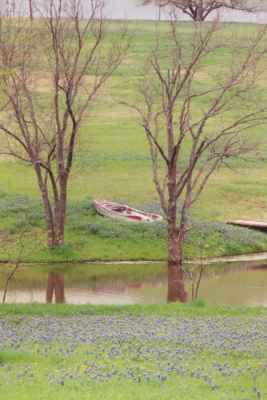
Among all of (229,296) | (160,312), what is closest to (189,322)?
(160,312)

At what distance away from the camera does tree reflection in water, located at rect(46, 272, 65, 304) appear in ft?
110

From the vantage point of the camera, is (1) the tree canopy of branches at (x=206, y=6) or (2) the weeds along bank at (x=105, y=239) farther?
(1) the tree canopy of branches at (x=206, y=6)

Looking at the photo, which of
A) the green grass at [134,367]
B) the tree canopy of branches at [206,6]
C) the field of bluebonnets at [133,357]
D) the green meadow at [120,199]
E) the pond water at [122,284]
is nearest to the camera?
the green grass at [134,367]

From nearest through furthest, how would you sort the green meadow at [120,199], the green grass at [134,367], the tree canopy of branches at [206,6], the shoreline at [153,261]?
the green grass at [134,367], the shoreline at [153,261], the green meadow at [120,199], the tree canopy of branches at [206,6]

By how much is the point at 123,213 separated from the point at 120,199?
462 centimetres

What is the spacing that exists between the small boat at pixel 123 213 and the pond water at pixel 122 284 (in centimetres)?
482

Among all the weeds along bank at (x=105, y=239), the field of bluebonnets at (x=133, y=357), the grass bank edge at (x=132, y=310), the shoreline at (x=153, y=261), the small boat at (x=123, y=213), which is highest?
the field of bluebonnets at (x=133, y=357)

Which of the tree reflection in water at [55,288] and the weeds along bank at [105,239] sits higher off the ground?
the weeds along bank at [105,239]

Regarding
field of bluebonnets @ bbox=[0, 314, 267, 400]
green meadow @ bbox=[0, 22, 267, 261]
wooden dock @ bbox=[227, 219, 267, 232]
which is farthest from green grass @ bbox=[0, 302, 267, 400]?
wooden dock @ bbox=[227, 219, 267, 232]

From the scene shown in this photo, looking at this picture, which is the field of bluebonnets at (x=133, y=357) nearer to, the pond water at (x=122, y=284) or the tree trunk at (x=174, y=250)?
the pond water at (x=122, y=284)

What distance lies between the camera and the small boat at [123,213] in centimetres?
4362

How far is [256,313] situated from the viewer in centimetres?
2558

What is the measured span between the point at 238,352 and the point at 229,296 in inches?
589

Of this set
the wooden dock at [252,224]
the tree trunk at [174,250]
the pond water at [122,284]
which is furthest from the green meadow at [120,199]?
the tree trunk at [174,250]
